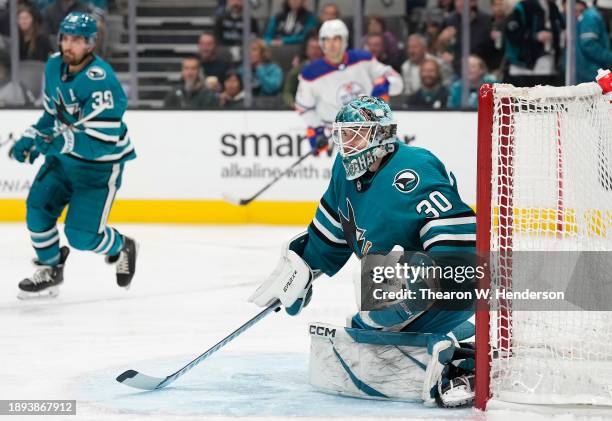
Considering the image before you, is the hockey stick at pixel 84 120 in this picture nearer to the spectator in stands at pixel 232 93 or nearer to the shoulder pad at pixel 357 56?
the shoulder pad at pixel 357 56

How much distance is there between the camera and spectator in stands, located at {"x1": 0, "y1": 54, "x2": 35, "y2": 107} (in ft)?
27.2

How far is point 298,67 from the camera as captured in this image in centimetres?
839

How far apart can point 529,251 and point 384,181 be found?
478 mm

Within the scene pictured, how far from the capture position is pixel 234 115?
8133 millimetres

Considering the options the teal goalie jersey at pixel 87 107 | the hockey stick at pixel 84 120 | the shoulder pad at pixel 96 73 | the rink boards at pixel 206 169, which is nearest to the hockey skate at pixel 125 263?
the teal goalie jersey at pixel 87 107

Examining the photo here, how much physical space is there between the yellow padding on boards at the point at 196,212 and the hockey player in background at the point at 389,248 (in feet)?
15.1

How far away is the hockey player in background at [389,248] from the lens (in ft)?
10.5

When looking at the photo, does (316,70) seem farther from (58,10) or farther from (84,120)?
(84,120)

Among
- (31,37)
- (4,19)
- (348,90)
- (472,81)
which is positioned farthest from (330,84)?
(4,19)

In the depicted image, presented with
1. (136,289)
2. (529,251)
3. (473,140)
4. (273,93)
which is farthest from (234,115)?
(529,251)

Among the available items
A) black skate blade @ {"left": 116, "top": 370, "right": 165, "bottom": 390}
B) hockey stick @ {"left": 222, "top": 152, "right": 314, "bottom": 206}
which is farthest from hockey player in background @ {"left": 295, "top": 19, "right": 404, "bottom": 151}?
black skate blade @ {"left": 116, "top": 370, "right": 165, "bottom": 390}

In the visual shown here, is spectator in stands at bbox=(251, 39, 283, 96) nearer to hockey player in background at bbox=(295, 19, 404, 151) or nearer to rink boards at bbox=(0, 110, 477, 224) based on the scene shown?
rink boards at bbox=(0, 110, 477, 224)

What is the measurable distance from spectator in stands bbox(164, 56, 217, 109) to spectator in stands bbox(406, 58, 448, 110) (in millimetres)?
1339

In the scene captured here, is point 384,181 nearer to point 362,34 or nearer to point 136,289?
point 136,289
